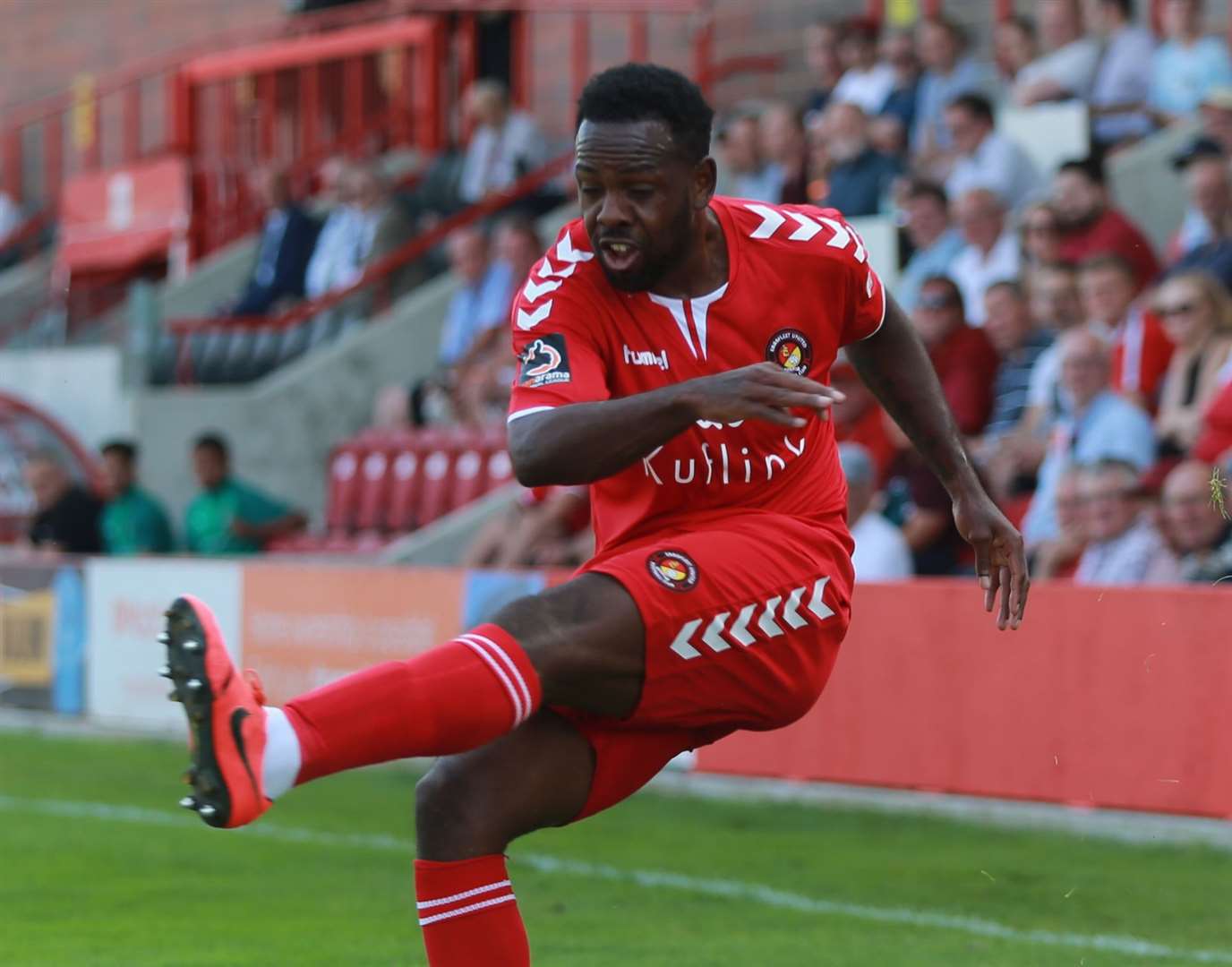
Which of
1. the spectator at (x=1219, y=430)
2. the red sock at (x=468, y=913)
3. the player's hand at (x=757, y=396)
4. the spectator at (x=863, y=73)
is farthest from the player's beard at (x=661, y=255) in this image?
the spectator at (x=863, y=73)

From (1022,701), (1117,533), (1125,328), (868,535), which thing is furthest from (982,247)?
(1022,701)

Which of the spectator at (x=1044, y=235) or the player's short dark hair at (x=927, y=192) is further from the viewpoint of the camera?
the player's short dark hair at (x=927, y=192)

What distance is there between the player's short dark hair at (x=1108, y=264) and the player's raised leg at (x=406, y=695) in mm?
6807

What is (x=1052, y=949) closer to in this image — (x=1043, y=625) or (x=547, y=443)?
(x=1043, y=625)

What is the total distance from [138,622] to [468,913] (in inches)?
363

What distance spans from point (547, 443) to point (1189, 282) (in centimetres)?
615

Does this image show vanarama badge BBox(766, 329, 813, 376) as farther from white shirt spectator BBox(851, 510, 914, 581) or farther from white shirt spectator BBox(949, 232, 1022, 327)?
white shirt spectator BBox(949, 232, 1022, 327)

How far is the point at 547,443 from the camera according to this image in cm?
429

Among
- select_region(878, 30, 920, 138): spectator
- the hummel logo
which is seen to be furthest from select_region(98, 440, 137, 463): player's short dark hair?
the hummel logo

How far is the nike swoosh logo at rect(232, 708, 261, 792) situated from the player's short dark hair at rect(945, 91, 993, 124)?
9406 millimetres

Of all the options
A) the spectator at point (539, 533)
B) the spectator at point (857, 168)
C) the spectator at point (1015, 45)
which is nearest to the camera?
the spectator at point (539, 533)

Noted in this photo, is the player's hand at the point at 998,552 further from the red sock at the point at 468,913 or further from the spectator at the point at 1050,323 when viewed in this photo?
the spectator at the point at 1050,323

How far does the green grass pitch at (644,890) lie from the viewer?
6570 mm

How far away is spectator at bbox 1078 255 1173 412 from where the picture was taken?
10.3m
